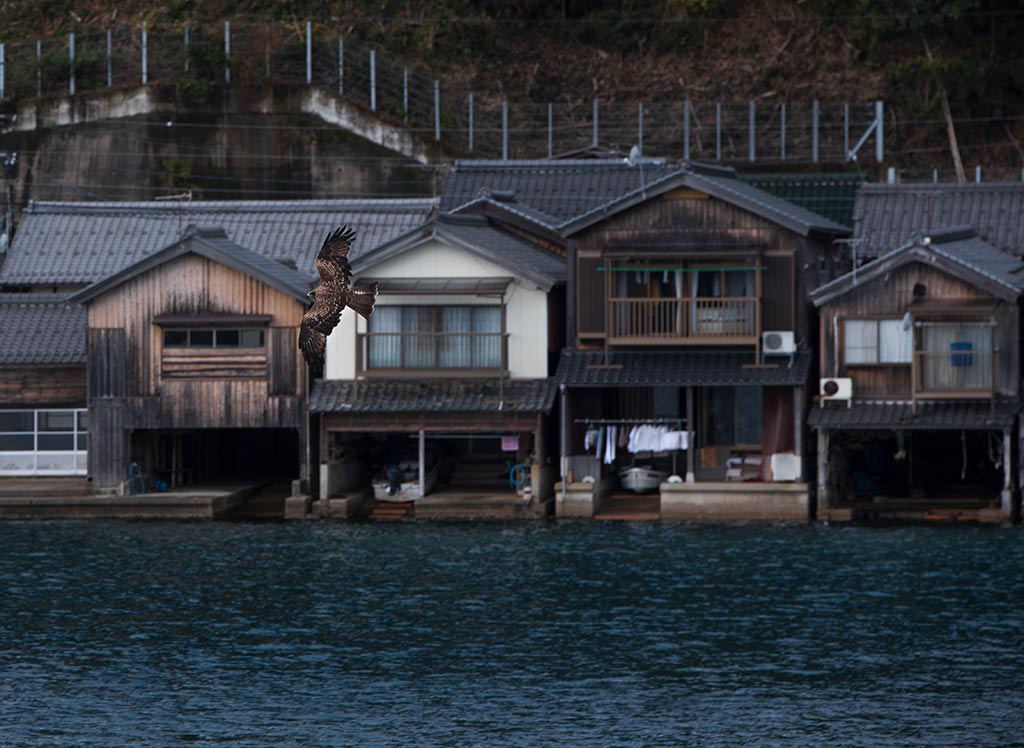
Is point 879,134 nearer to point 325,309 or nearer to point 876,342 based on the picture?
point 876,342

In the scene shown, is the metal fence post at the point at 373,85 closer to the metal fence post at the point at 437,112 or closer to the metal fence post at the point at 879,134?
the metal fence post at the point at 437,112

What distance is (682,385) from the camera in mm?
46969

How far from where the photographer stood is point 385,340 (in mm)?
48469

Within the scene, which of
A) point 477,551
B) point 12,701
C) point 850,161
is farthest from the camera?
point 850,161

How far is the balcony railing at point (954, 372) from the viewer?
45500 mm

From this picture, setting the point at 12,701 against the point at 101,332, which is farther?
the point at 101,332

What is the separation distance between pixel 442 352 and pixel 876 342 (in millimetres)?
10445

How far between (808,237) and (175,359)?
15.8 meters

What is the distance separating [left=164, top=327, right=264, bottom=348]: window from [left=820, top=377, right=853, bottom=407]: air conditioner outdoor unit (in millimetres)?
13791

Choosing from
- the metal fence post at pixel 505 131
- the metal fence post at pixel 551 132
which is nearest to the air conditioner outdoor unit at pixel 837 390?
the metal fence post at pixel 551 132

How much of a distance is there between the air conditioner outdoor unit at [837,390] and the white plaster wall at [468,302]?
22.3ft

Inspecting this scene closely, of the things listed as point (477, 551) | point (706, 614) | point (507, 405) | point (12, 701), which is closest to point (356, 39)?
point (507, 405)

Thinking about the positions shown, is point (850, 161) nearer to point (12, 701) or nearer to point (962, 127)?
point (962, 127)

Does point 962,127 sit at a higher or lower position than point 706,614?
higher
